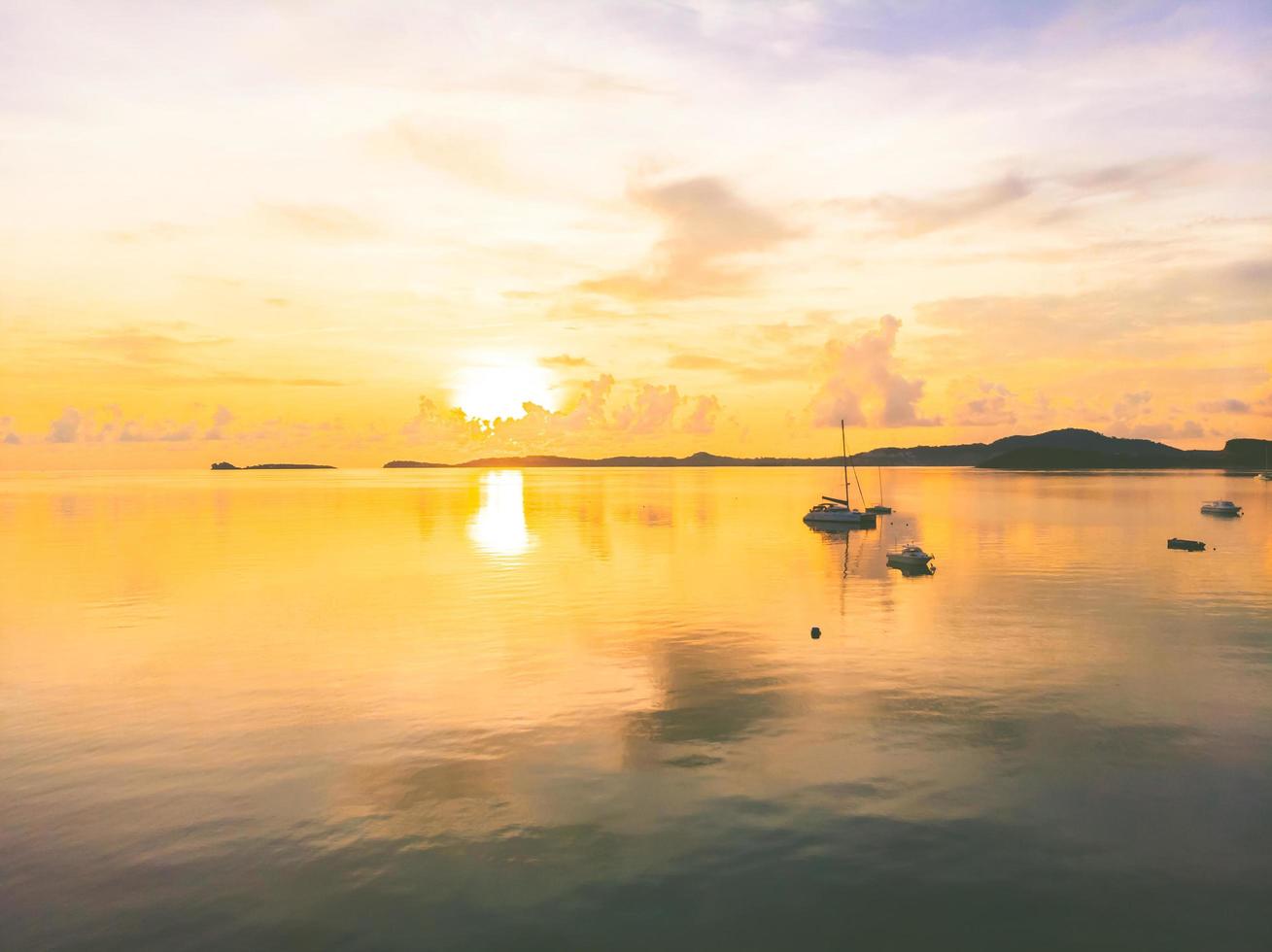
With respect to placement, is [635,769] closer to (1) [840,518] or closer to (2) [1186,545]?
(2) [1186,545]

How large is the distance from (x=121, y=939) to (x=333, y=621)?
3806 cm

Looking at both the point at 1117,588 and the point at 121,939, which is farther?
the point at 1117,588

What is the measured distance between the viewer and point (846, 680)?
40.0m

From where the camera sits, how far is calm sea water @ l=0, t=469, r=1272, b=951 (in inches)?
758

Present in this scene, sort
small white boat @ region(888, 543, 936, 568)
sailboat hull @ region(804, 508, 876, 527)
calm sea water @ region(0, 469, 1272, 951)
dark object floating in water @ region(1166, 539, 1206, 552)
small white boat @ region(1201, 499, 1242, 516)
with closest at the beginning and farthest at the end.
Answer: calm sea water @ region(0, 469, 1272, 951) → small white boat @ region(888, 543, 936, 568) → dark object floating in water @ region(1166, 539, 1206, 552) → sailboat hull @ region(804, 508, 876, 527) → small white boat @ region(1201, 499, 1242, 516)

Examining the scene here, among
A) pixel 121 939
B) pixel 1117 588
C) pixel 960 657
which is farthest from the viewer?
pixel 1117 588

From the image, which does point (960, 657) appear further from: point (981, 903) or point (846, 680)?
point (981, 903)

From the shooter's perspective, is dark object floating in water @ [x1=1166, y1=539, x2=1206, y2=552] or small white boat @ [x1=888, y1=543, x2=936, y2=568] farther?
dark object floating in water @ [x1=1166, y1=539, x2=1206, y2=552]

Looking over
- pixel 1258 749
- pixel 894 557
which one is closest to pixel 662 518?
pixel 894 557

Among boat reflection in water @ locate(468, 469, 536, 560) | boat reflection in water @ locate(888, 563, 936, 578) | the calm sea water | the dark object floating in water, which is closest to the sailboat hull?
the dark object floating in water

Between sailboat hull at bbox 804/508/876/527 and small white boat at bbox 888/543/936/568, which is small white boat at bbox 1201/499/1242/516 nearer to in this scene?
sailboat hull at bbox 804/508/876/527

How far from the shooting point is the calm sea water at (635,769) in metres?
19.2

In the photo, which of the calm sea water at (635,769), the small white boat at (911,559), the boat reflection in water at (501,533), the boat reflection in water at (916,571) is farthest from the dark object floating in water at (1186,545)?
the boat reflection in water at (501,533)

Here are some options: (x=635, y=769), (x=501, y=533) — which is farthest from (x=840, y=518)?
(x=635, y=769)
